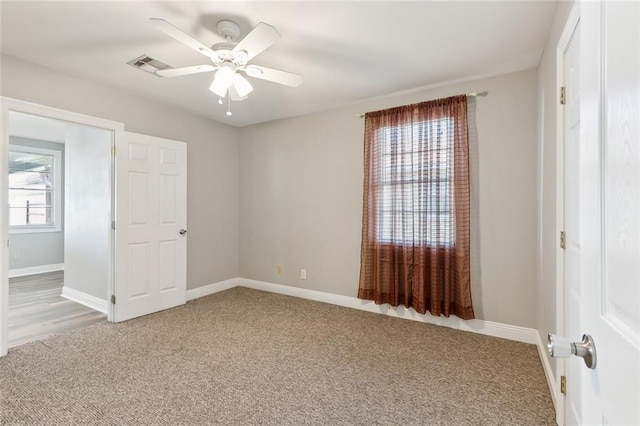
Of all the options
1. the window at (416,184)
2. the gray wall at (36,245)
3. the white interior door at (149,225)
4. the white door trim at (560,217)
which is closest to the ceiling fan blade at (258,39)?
the white door trim at (560,217)

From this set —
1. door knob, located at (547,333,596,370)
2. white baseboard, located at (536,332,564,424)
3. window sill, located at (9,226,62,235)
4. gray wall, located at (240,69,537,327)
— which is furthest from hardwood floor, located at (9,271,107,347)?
Result: white baseboard, located at (536,332,564,424)

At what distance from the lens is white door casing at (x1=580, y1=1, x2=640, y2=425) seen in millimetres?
501

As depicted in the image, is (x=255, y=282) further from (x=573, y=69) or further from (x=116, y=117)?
(x=573, y=69)

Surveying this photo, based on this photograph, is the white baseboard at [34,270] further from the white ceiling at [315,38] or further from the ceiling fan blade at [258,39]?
the ceiling fan blade at [258,39]

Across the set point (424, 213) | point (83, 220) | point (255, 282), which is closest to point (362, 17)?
point (424, 213)

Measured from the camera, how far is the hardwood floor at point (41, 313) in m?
2.97

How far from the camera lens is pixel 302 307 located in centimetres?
371

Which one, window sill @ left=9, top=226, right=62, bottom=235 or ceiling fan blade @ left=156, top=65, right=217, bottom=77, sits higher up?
ceiling fan blade @ left=156, top=65, right=217, bottom=77

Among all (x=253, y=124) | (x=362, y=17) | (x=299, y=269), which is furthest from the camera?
(x=253, y=124)

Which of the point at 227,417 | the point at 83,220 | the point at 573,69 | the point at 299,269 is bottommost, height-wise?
the point at 227,417

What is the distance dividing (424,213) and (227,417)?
2392 millimetres

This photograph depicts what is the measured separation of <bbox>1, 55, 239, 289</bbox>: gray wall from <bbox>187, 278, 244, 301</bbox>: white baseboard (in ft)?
0.21

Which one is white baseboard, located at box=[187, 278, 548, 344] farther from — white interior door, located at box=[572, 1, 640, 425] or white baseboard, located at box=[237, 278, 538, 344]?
white interior door, located at box=[572, 1, 640, 425]

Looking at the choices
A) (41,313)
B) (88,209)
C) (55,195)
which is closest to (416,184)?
(88,209)
